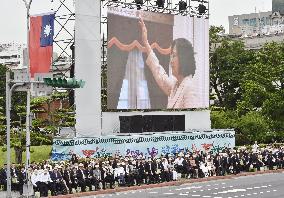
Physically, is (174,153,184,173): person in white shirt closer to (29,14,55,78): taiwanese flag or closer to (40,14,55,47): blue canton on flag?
(29,14,55,78): taiwanese flag

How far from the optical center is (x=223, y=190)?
99.1 ft

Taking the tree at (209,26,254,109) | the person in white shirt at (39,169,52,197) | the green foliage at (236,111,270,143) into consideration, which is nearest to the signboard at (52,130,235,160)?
the person in white shirt at (39,169,52,197)

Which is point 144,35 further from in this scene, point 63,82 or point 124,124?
point 63,82

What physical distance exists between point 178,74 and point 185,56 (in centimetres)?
158

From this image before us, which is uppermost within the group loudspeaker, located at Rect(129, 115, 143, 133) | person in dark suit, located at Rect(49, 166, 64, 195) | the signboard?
loudspeaker, located at Rect(129, 115, 143, 133)

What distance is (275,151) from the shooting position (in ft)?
133

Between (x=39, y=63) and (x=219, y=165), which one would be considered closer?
(x=39, y=63)

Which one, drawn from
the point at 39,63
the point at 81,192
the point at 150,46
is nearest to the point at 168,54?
the point at 150,46

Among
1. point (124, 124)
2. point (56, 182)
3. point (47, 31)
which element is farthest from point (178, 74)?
point (47, 31)

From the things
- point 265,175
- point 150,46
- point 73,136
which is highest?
point 150,46

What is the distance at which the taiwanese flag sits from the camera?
25.6m

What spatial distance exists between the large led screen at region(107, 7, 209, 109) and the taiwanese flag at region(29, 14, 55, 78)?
548 inches

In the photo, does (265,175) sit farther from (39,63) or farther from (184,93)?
(39,63)

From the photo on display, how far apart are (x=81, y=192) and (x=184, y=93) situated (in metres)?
17.3
